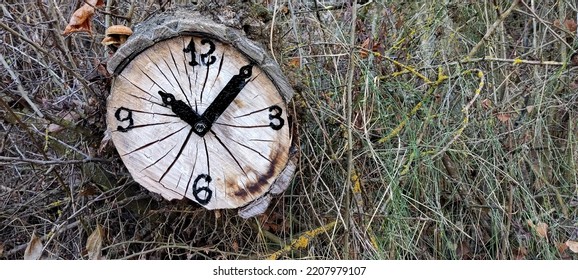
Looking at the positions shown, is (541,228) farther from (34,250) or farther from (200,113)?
(34,250)

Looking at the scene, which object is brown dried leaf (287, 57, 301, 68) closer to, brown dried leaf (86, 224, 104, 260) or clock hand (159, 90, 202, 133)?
clock hand (159, 90, 202, 133)

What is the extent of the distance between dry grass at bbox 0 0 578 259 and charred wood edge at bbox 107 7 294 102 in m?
0.19

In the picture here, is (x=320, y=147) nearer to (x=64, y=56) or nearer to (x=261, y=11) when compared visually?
(x=261, y=11)

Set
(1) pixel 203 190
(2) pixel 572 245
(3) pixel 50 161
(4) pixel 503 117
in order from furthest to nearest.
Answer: (4) pixel 503 117, (2) pixel 572 245, (3) pixel 50 161, (1) pixel 203 190

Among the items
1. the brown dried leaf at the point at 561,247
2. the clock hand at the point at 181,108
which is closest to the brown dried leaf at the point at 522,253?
the brown dried leaf at the point at 561,247

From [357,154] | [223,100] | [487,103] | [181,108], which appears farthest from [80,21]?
[487,103]

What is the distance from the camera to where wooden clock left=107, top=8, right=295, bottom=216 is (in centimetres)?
213

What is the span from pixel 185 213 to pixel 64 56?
82 centimetres

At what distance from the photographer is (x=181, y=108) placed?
217cm

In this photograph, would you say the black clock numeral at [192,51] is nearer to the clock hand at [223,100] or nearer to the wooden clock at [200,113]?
the wooden clock at [200,113]

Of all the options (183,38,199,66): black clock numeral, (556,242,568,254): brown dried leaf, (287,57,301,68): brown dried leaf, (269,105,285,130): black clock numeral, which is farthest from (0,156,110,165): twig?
(556,242,568,254): brown dried leaf

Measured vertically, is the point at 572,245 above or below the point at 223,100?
below

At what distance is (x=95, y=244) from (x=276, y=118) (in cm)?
88

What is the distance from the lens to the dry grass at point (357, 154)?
2.48 meters
